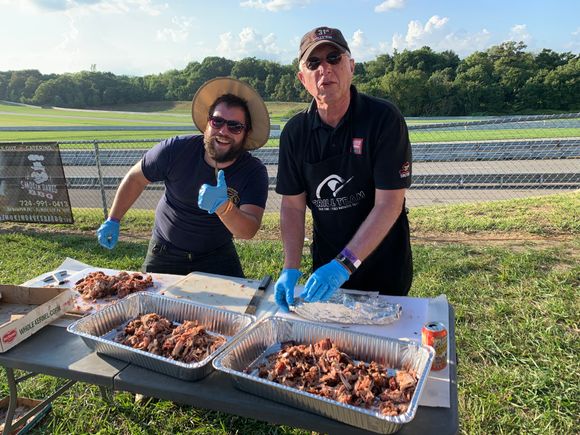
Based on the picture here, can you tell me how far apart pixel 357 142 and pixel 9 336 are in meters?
1.89

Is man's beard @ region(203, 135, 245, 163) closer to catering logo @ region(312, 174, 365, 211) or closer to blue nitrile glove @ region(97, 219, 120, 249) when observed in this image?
catering logo @ region(312, 174, 365, 211)

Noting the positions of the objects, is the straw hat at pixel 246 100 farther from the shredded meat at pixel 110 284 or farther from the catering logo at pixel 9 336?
the catering logo at pixel 9 336

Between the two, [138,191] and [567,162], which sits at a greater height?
[138,191]

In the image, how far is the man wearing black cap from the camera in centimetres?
218

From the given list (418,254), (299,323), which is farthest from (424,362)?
(418,254)

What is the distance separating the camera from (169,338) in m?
1.85

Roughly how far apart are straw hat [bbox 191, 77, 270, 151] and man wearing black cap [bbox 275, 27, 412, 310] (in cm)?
63

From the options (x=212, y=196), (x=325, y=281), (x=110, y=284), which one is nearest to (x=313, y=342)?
(x=325, y=281)

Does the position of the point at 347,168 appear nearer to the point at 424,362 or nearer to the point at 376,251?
the point at 376,251

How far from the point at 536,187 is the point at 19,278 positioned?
9.01 metres

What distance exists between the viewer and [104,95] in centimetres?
5944

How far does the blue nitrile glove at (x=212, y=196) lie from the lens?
2.36m

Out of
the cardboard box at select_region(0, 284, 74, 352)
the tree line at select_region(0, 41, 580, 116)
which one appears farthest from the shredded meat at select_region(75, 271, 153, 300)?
the tree line at select_region(0, 41, 580, 116)

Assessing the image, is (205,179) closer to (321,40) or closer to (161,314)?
(161,314)
